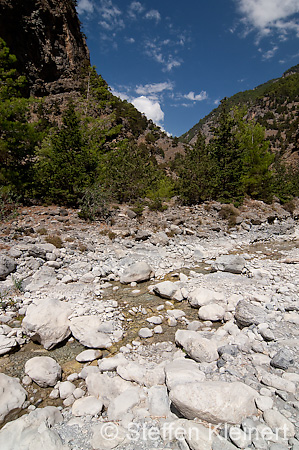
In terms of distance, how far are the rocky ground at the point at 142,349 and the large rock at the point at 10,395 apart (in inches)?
0.5

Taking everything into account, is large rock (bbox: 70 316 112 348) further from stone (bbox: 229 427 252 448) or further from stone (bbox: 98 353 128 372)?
stone (bbox: 229 427 252 448)

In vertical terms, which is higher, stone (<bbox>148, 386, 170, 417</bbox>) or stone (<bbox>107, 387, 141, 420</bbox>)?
stone (<bbox>148, 386, 170, 417</bbox>)

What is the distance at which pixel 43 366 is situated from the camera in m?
3.82

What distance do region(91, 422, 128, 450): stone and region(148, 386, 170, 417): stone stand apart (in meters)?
0.46

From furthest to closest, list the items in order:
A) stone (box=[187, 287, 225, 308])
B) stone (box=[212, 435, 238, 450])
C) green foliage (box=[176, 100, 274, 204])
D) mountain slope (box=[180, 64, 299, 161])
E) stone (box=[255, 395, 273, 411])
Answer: mountain slope (box=[180, 64, 299, 161]) < green foliage (box=[176, 100, 274, 204]) < stone (box=[187, 287, 225, 308]) < stone (box=[255, 395, 273, 411]) < stone (box=[212, 435, 238, 450])

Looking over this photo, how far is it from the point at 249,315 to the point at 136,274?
3927 mm

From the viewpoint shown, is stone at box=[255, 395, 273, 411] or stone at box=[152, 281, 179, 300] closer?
stone at box=[255, 395, 273, 411]

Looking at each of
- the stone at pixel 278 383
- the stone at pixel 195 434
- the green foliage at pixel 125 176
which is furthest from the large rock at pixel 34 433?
the green foliage at pixel 125 176

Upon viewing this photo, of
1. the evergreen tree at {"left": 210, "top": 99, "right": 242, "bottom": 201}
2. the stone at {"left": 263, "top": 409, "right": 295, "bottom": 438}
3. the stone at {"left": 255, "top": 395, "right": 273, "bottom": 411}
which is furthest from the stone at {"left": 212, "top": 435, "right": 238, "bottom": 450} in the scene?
the evergreen tree at {"left": 210, "top": 99, "right": 242, "bottom": 201}

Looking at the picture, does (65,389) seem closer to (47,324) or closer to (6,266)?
(47,324)

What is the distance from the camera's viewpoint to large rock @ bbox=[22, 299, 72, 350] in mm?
4611

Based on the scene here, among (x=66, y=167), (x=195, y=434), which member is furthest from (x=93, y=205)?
(x=195, y=434)

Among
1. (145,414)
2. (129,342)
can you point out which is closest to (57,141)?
(129,342)

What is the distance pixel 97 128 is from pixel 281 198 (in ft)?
68.7
